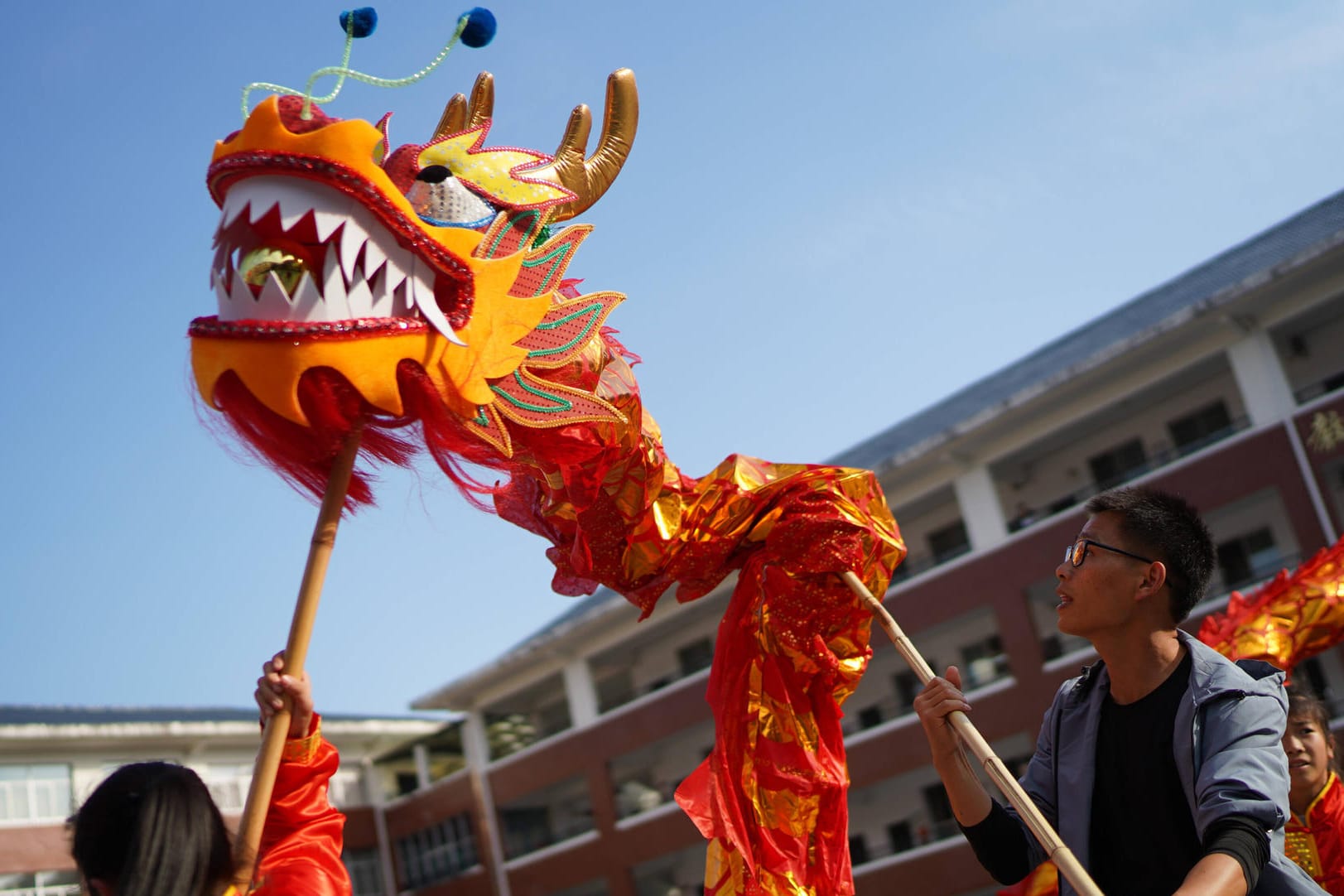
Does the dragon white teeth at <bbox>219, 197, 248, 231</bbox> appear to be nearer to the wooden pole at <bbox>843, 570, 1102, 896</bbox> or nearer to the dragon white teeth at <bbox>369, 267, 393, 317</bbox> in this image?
the dragon white teeth at <bbox>369, 267, 393, 317</bbox>

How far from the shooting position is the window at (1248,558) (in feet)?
55.5

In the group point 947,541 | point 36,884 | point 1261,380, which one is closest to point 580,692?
point 947,541

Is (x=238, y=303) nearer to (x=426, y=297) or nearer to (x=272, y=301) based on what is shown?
(x=272, y=301)

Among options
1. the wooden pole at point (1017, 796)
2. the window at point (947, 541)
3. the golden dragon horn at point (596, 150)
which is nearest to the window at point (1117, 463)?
the window at point (947, 541)

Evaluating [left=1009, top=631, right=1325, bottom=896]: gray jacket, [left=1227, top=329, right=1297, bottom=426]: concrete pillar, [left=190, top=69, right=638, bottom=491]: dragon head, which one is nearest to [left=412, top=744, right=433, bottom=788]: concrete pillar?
[left=1227, top=329, right=1297, bottom=426]: concrete pillar

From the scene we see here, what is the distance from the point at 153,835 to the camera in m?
1.88

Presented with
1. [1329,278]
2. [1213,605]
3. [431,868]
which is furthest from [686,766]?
[1329,278]

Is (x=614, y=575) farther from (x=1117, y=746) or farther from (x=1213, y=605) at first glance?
(x=1213, y=605)

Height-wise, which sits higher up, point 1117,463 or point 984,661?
point 1117,463

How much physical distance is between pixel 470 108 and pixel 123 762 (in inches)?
785

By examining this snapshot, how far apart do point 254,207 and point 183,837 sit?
3.50 feet

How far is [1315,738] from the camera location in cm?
404

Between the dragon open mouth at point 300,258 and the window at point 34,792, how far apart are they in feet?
65.1

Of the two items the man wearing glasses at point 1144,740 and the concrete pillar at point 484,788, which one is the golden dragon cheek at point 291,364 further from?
the concrete pillar at point 484,788
